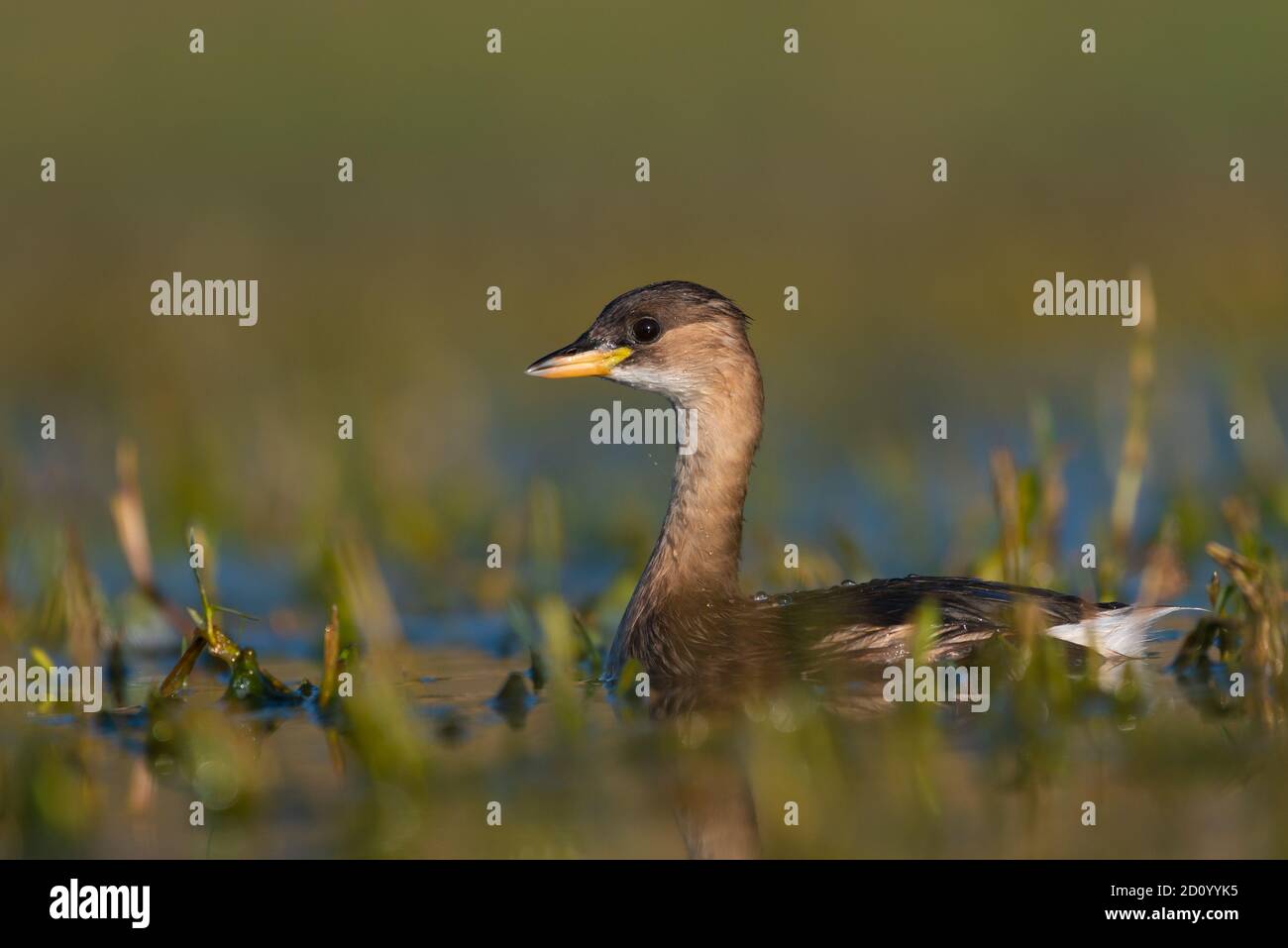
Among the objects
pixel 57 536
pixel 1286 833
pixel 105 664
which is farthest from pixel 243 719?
pixel 1286 833

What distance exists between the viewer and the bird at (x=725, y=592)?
343 inches

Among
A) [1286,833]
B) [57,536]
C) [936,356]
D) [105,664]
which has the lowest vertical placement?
[1286,833]

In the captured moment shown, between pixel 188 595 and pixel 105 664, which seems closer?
pixel 105 664

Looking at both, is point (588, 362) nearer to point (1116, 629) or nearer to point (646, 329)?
point (646, 329)

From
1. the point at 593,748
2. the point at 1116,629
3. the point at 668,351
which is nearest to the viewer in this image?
the point at 593,748

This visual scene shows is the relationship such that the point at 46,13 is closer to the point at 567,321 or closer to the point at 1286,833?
the point at 567,321

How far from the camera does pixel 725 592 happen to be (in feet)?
31.2

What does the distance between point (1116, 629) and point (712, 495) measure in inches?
76.0

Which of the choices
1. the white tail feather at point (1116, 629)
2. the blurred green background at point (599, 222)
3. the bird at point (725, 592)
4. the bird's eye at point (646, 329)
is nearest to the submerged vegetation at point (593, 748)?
the white tail feather at point (1116, 629)

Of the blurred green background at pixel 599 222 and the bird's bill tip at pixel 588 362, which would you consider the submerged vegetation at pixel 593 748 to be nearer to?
the bird's bill tip at pixel 588 362

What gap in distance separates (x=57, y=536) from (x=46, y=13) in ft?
41.6

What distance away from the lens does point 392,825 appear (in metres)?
6.79

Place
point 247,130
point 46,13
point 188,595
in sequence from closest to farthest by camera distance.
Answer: point 188,595 < point 247,130 < point 46,13

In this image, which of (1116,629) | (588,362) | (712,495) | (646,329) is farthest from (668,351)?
(1116,629)
